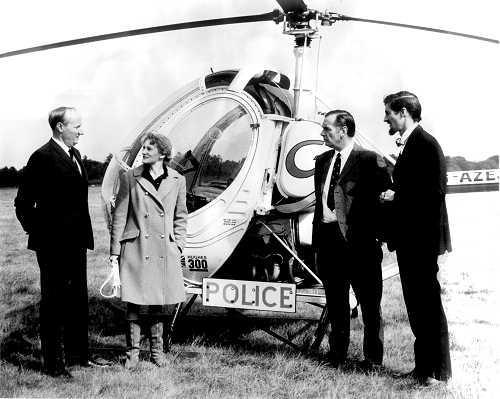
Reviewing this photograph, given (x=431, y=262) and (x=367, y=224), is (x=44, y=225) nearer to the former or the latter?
(x=367, y=224)

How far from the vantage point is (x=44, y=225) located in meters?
4.06

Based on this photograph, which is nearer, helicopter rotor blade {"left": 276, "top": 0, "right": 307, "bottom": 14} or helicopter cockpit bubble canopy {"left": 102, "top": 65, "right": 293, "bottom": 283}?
helicopter rotor blade {"left": 276, "top": 0, "right": 307, "bottom": 14}

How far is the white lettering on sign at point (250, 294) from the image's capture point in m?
4.46

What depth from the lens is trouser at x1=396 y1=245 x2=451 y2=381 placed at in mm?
3807

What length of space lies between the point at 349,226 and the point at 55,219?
6.70 ft

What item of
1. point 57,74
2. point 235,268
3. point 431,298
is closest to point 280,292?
point 235,268

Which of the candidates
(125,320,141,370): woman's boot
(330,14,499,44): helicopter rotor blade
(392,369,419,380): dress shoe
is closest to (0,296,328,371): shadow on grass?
(125,320,141,370): woman's boot

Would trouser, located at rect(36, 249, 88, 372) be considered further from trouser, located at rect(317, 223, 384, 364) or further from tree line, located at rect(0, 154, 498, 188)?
trouser, located at rect(317, 223, 384, 364)

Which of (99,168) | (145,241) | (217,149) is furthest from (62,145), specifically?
(217,149)

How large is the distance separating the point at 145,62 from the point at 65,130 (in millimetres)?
1226

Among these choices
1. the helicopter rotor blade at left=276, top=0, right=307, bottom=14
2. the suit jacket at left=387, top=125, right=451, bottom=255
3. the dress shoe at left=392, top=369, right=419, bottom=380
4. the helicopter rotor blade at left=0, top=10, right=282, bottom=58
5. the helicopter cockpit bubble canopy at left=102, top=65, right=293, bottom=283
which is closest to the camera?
the suit jacket at left=387, top=125, right=451, bottom=255

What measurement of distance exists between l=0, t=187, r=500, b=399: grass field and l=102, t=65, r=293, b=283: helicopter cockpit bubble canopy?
66cm

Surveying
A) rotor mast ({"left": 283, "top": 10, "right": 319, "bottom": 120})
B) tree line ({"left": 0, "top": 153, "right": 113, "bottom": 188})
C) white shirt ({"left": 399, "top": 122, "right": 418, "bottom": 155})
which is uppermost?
rotor mast ({"left": 283, "top": 10, "right": 319, "bottom": 120})

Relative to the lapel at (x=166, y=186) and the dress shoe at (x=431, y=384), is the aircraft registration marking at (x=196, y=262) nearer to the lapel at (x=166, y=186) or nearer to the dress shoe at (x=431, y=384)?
the lapel at (x=166, y=186)
